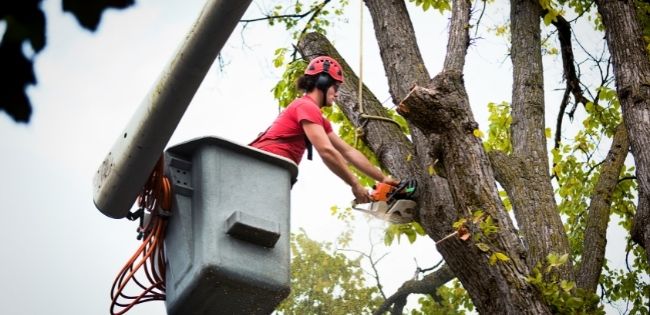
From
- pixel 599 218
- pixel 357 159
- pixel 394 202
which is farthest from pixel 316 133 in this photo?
pixel 599 218

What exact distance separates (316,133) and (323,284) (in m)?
10.1

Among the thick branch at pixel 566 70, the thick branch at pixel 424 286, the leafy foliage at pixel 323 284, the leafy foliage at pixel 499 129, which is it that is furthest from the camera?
the leafy foliage at pixel 323 284

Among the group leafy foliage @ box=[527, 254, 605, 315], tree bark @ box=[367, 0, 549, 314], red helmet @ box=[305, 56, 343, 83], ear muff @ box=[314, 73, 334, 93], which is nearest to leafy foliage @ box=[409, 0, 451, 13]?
red helmet @ box=[305, 56, 343, 83]

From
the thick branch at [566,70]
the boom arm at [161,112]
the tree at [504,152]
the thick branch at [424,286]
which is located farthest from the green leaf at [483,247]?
the thick branch at [424,286]

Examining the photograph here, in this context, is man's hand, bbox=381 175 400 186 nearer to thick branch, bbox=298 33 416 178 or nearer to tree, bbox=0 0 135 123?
thick branch, bbox=298 33 416 178

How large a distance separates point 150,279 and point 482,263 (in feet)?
5.33

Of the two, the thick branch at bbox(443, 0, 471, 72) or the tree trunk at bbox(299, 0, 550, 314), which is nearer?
the tree trunk at bbox(299, 0, 550, 314)

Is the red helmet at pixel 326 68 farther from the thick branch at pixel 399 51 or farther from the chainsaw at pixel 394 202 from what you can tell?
the chainsaw at pixel 394 202

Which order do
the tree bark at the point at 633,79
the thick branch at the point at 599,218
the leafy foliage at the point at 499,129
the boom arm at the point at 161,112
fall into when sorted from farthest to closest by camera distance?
the leafy foliage at the point at 499,129 → the thick branch at the point at 599,218 → the tree bark at the point at 633,79 → the boom arm at the point at 161,112

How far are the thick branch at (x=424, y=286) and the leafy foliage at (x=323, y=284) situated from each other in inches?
45.6

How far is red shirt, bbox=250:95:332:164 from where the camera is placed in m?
6.28

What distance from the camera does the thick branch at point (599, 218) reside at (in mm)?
6871

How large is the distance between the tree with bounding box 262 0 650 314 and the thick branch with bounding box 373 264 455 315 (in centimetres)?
411

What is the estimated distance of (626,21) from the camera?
714 centimetres
